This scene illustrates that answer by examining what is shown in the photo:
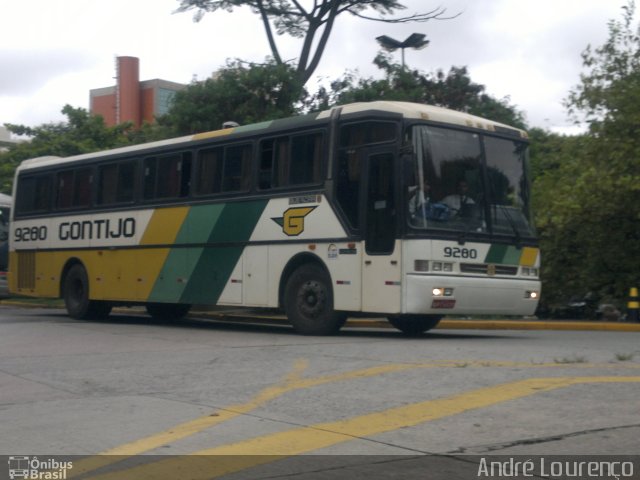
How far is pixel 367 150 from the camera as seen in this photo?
14469 mm

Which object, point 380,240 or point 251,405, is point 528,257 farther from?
point 251,405

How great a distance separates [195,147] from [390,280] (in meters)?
5.46

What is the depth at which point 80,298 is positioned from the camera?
2030 centimetres

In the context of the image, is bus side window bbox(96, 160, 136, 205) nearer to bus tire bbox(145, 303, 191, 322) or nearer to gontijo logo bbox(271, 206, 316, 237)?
bus tire bbox(145, 303, 191, 322)

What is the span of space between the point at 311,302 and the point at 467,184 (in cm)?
301

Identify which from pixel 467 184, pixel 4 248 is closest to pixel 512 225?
pixel 467 184

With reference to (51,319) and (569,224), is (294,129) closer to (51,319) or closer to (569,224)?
(51,319)

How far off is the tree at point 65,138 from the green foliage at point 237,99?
10.3 meters

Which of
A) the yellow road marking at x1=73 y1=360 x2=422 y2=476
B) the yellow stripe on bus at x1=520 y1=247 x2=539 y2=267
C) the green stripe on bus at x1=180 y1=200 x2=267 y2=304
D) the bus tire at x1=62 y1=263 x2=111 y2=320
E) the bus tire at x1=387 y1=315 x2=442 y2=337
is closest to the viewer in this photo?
the yellow road marking at x1=73 y1=360 x2=422 y2=476

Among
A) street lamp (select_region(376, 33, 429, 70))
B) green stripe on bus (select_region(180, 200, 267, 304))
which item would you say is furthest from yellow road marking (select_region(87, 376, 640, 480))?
street lamp (select_region(376, 33, 429, 70))

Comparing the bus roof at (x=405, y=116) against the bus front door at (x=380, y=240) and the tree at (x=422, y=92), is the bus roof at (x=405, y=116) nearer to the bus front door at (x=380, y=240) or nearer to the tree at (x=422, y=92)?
the bus front door at (x=380, y=240)

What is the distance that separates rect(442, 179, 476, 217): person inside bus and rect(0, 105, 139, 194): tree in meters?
26.1

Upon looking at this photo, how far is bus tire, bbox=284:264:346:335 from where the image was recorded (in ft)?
48.9

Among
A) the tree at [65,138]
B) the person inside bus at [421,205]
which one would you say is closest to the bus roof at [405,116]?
the person inside bus at [421,205]
